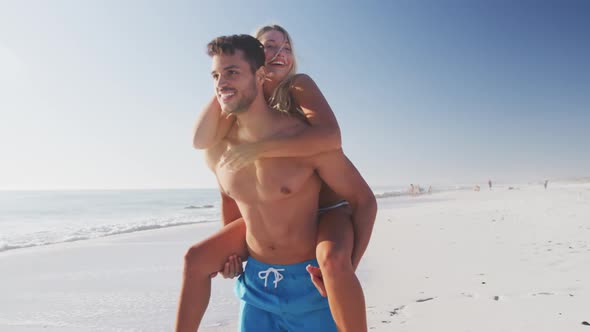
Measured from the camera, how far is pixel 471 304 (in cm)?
384

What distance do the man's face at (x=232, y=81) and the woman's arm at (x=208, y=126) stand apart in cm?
14

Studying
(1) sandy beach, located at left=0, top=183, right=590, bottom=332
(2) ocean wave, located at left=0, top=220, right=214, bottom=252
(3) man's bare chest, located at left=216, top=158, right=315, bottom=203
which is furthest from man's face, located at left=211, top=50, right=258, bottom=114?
(2) ocean wave, located at left=0, top=220, right=214, bottom=252

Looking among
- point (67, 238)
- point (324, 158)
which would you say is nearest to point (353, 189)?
point (324, 158)

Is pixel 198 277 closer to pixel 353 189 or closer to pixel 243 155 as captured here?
pixel 243 155

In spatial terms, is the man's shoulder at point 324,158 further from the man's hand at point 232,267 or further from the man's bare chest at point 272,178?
the man's hand at point 232,267

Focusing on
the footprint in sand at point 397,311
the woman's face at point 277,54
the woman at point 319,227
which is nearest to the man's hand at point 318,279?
the woman at point 319,227

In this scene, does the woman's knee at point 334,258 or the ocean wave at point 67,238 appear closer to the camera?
the woman's knee at point 334,258

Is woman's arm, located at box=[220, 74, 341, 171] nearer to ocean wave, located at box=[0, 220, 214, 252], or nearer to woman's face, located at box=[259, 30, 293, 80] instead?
A: woman's face, located at box=[259, 30, 293, 80]

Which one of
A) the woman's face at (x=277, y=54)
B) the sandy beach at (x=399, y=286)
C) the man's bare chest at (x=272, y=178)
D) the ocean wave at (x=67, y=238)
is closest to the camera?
the man's bare chest at (x=272, y=178)

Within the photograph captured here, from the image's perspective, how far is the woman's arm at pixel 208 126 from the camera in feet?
6.88

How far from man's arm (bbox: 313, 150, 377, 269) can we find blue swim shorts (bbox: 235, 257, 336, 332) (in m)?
0.28

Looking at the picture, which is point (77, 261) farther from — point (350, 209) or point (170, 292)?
point (350, 209)

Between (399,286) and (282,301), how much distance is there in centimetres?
320

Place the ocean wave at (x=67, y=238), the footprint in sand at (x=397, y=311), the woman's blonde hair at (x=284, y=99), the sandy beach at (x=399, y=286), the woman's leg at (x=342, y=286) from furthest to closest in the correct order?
the ocean wave at (x=67, y=238) < the footprint in sand at (x=397, y=311) < the sandy beach at (x=399, y=286) < the woman's blonde hair at (x=284, y=99) < the woman's leg at (x=342, y=286)
